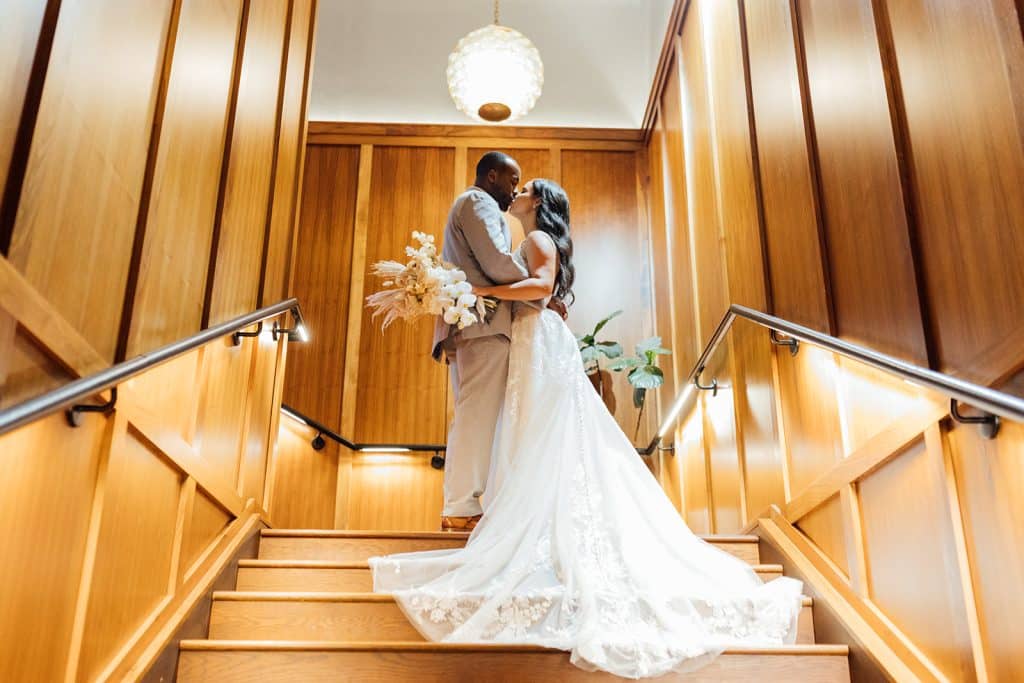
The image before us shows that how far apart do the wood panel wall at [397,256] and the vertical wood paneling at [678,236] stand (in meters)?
Answer: 0.61

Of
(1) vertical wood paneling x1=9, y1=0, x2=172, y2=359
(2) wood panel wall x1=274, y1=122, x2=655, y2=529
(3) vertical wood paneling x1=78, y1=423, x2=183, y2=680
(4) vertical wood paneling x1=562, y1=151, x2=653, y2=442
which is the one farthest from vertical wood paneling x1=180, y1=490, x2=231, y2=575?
(4) vertical wood paneling x1=562, y1=151, x2=653, y2=442

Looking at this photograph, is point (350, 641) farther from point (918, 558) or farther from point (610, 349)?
point (610, 349)

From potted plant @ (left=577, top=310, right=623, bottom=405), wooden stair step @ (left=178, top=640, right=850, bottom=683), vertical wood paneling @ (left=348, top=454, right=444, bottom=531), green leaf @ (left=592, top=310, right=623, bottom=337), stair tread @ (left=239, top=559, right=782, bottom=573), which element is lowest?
wooden stair step @ (left=178, top=640, right=850, bottom=683)

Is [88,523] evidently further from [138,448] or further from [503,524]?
[503,524]

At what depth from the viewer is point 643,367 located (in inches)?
238

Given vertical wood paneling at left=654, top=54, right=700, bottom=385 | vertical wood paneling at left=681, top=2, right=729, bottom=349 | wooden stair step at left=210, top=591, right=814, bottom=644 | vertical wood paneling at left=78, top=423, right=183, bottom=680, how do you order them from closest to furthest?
vertical wood paneling at left=78, top=423, right=183, bottom=680
wooden stair step at left=210, top=591, right=814, bottom=644
vertical wood paneling at left=681, top=2, right=729, bottom=349
vertical wood paneling at left=654, top=54, right=700, bottom=385

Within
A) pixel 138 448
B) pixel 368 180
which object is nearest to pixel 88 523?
pixel 138 448

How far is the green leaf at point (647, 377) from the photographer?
19.5ft

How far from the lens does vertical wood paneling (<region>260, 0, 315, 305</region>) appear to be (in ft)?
13.3

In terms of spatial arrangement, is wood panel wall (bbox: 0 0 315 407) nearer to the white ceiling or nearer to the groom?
the groom

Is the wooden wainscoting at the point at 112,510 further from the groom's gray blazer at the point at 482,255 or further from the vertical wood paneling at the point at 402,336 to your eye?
the vertical wood paneling at the point at 402,336

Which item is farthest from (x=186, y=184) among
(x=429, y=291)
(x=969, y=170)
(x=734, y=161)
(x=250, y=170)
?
(x=734, y=161)

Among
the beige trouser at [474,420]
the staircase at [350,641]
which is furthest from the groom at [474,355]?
the staircase at [350,641]

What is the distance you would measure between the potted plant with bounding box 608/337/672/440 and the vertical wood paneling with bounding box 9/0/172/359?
385 cm
